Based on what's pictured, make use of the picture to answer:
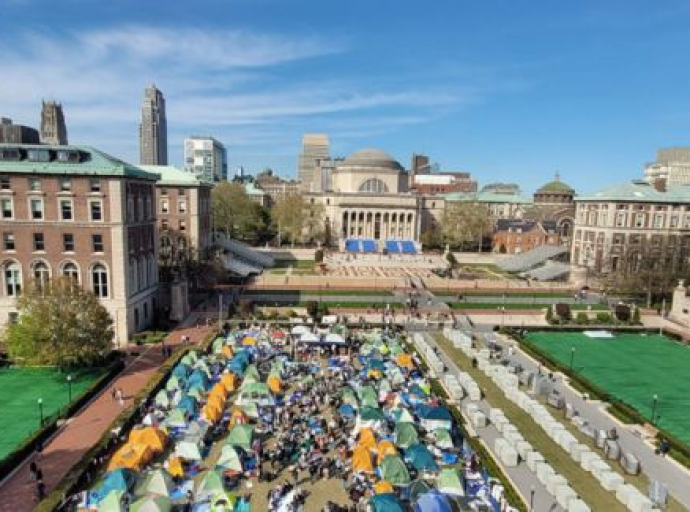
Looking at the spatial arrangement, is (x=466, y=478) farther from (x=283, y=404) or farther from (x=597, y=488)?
(x=283, y=404)

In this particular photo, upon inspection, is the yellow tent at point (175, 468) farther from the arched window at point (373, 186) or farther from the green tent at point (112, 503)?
the arched window at point (373, 186)

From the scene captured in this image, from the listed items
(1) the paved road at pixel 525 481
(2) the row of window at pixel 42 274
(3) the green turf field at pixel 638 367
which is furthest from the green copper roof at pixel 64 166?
(3) the green turf field at pixel 638 367

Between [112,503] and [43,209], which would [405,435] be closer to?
[112,503]

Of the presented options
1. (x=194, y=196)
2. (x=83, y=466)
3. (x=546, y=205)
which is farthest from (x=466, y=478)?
(x=546, y=205)

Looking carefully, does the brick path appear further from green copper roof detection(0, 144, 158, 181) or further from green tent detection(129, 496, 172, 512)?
green copper roof detection(0, 144, 158, 181)

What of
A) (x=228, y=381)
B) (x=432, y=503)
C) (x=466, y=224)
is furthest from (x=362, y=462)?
(x=466, y=224)
